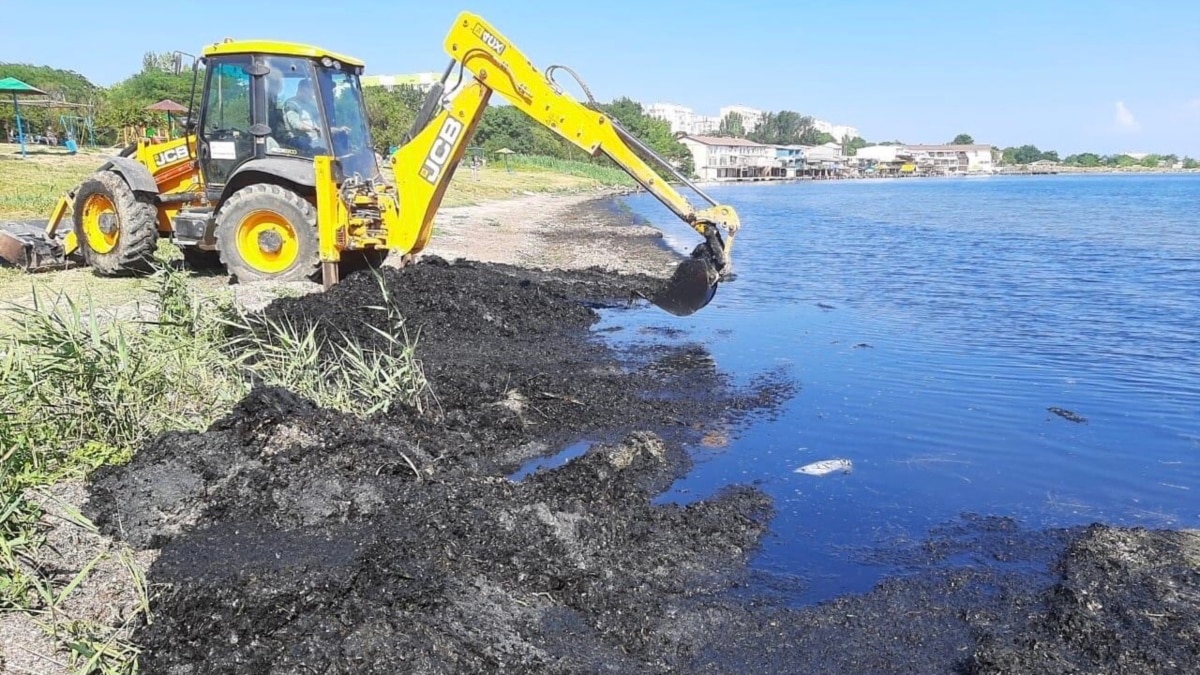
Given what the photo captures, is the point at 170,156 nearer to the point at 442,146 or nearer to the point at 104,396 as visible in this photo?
the point at 442,146

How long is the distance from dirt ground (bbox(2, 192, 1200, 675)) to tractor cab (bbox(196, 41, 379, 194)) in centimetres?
536

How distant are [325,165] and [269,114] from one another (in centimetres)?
136

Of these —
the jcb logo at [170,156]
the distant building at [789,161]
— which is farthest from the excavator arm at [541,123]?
the distant building at [789,161]

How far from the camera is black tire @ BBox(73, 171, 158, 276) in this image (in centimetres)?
1051

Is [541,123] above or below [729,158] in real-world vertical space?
below

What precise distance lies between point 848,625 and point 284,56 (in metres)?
8.88

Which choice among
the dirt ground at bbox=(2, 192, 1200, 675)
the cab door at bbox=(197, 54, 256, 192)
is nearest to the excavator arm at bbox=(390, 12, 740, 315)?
the cab door at bbox=(197, 54, 256, 192)

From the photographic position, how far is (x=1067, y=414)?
7.23 metres

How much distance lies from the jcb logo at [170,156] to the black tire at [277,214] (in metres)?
1.53

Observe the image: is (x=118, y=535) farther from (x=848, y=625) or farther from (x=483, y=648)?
(x=848, y=625)

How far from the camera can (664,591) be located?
160 inches

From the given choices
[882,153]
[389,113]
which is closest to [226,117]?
[389,113]

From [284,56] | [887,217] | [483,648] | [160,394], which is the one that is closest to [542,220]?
[887,217]

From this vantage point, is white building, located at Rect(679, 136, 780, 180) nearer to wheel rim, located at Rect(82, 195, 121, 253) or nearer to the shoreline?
the shoreline
